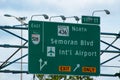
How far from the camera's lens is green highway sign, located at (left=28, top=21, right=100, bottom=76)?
117ft

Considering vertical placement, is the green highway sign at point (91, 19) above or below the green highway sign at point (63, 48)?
above

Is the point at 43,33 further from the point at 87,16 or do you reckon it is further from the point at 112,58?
the point at 112,58

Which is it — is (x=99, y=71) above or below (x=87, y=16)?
below

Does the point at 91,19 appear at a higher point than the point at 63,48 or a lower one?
higher

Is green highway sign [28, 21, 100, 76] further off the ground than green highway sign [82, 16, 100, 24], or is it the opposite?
green highway sign [82, 16, 100, 24]

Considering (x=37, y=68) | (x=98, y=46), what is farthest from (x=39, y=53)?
(x=98, y=46)

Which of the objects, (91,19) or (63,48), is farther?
(91,19)

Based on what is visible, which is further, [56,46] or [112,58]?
[112,58]

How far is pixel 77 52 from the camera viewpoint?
36.7m

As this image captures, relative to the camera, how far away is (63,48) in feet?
119

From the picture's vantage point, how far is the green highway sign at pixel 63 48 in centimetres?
3572

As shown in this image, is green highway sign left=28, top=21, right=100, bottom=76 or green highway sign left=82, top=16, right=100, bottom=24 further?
green highway sign left=82, top=16, right=100, bottom=24

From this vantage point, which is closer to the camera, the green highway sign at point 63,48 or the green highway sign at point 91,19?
the green highway sign at point 63,48

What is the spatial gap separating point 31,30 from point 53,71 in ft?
8.05
